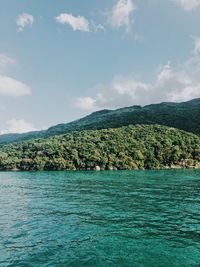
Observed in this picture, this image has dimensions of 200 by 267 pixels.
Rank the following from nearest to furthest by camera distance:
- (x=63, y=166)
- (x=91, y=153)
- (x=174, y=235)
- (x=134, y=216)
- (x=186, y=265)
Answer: (x=186, y=265), (x=174, y=235), (x=134, y=216), (x=63, y=166), (x=91, y=153)

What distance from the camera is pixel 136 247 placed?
27.0 metres

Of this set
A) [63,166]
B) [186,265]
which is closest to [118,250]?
[186,265]

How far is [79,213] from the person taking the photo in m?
41.1

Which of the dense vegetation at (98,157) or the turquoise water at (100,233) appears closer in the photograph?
the turquoise water at (100,233)

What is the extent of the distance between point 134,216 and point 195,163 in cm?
15483

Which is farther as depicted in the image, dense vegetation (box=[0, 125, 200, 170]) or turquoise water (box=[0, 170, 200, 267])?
dense vegetation (box=[0, 125, 200, 170])

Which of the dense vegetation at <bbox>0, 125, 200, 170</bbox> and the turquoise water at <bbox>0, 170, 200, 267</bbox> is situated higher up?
the dense vegetation at <bbox>0, 125, 200, 170</bbox>

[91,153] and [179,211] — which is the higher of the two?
[91,153]

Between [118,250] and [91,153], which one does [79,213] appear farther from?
[91,153]

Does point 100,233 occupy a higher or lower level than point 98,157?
lower

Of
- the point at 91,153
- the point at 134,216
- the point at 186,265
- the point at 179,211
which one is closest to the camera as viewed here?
the point at 186,265

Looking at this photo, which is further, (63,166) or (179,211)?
(63,166)

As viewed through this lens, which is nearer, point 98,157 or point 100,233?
point 100,233

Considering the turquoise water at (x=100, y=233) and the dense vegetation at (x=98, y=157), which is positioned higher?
the dense vegetation at (x=98, y=157)
